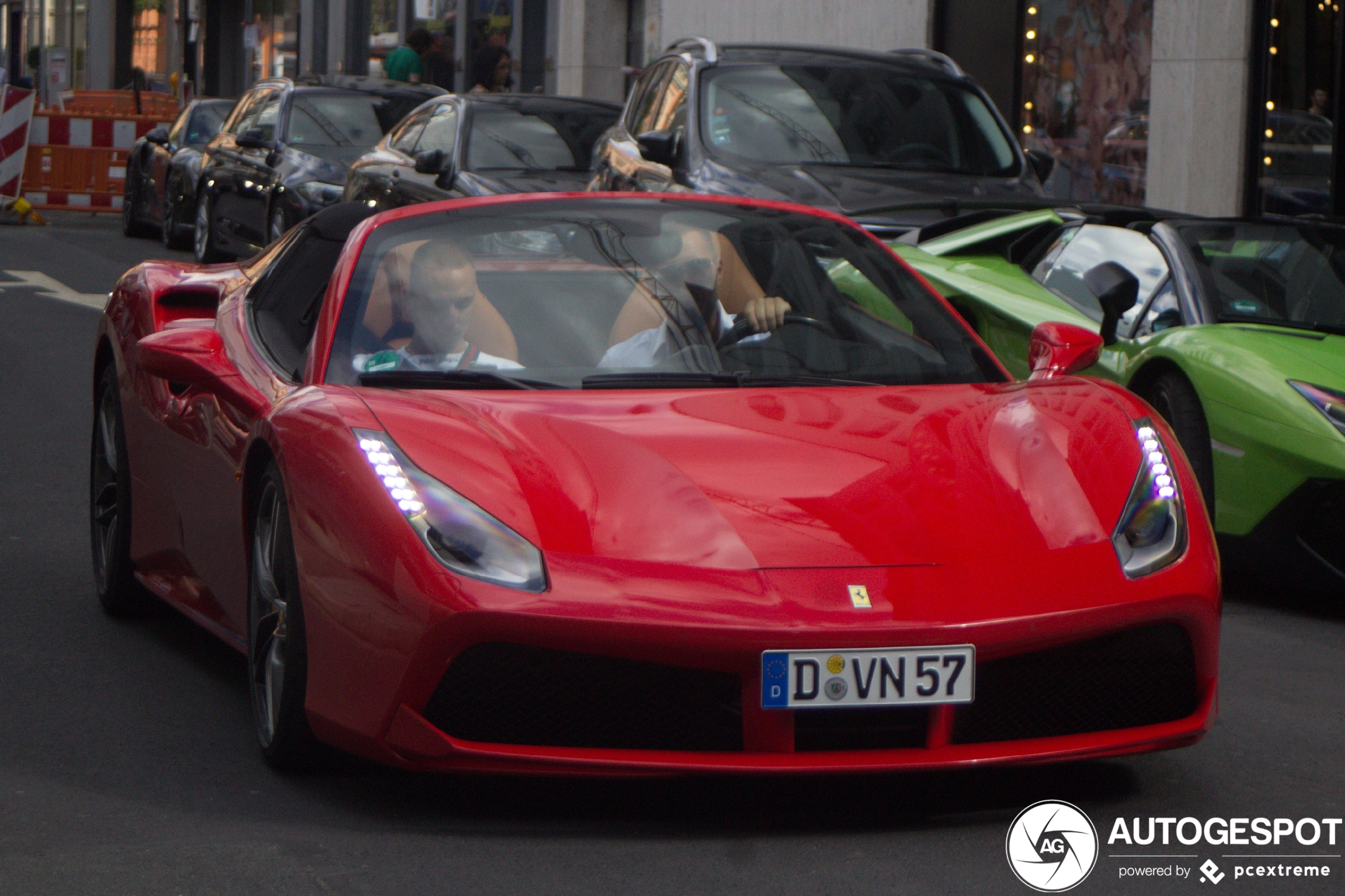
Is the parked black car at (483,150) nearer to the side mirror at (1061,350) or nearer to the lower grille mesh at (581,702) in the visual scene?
the side mirror at (1061,350)

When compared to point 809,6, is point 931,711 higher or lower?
lower

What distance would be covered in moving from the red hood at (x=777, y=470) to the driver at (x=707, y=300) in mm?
283

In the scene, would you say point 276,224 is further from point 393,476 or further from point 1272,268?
point 393,476

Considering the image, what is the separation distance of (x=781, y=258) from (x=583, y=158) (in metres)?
8.89

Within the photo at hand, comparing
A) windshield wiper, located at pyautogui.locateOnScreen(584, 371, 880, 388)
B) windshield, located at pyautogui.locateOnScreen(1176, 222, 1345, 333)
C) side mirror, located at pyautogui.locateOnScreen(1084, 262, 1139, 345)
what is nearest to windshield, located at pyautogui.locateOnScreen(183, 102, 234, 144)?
windshield, located at pyautogui.locateOnScreen(1176, 222, 1345, 333)

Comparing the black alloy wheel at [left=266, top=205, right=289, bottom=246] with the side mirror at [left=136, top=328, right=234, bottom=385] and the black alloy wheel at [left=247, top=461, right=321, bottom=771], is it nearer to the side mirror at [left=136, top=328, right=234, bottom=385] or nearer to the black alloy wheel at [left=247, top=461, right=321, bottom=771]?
the side mirror at [left=136, top=328, right=234, bottom=385]

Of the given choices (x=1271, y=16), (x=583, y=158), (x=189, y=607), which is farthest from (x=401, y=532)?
(x=1271, y=16)

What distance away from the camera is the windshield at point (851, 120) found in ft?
36.8

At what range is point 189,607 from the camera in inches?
204

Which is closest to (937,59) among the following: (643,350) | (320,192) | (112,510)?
(320,192)

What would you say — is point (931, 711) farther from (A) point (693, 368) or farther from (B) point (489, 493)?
(A) point (693, 368)

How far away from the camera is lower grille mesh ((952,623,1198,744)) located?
12.5ft

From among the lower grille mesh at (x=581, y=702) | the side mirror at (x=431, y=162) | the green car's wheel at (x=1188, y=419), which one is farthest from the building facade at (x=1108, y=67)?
the lower grille mesh at (x=581, y=702)
